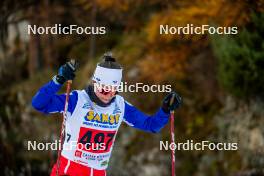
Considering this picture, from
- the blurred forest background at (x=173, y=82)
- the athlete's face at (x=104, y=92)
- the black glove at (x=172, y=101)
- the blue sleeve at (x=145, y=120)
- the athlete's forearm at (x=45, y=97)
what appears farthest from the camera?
the blurred forest background at (x=173, y=82)

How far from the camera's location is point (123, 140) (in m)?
10.3

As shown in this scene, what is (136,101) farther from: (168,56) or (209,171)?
(209,171)

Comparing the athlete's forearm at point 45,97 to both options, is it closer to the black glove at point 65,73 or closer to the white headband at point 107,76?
the black glove at point 65,73

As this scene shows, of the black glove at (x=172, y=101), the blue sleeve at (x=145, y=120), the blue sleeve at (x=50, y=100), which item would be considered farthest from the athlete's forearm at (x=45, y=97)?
the black glove at (x=172, y=101)

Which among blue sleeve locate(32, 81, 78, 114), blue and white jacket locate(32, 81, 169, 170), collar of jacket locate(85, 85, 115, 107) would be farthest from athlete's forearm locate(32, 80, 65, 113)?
collar of jacket locate(85, 85, 115, 107)

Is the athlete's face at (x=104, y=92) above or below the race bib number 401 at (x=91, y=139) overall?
above

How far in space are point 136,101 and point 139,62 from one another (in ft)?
2.63

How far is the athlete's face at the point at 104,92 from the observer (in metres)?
4.63

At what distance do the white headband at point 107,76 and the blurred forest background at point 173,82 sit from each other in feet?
8.19

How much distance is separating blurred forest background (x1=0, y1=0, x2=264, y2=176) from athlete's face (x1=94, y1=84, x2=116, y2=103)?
8.65ft

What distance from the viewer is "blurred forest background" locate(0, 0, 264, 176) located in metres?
8.02

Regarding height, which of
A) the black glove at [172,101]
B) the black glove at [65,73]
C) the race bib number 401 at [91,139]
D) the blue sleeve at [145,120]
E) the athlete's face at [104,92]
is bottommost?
the race bib number 401 at [91,139]

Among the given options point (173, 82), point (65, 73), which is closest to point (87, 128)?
point (65, 73)

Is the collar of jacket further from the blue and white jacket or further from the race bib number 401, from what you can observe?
the race bib number 401
